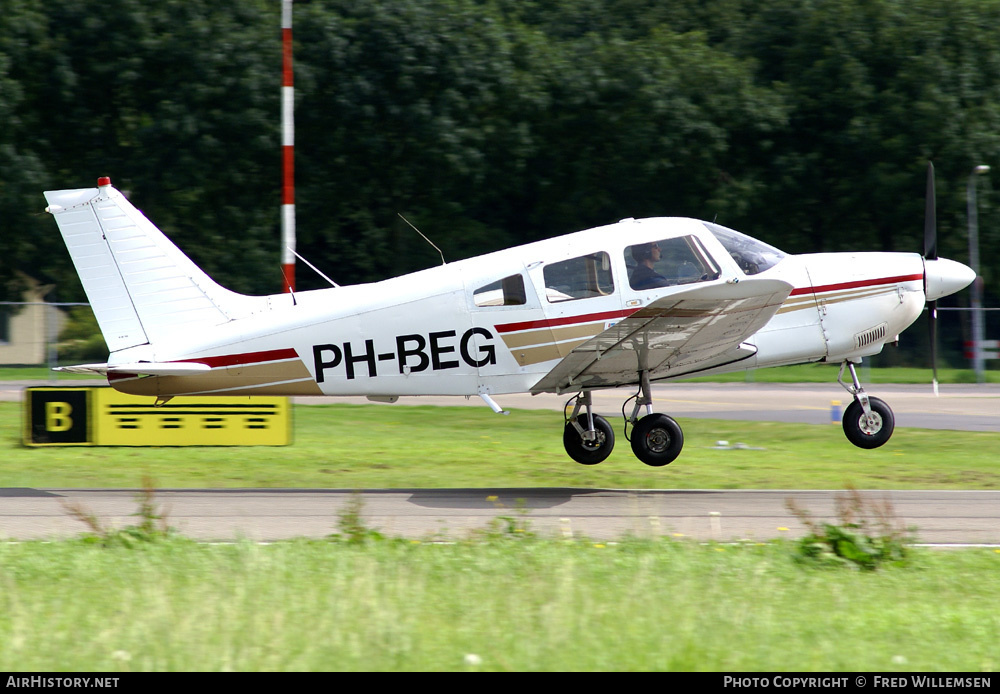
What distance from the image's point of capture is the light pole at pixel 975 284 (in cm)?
2811

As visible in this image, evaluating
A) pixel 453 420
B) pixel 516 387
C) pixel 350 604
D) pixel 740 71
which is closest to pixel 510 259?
pixel 516 387

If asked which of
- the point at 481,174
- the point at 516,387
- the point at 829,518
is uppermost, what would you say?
the point at 481,174

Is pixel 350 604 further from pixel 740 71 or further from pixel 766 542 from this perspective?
pixel 740 71

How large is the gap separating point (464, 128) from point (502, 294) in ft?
66.2

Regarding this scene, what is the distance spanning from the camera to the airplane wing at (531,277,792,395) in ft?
32.7

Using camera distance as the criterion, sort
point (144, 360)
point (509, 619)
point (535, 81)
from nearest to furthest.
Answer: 1. point (509, 619)
2. point (144, 360)
3. point (535, 81)

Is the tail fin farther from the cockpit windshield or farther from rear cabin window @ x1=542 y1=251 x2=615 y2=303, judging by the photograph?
the cockpit windshield

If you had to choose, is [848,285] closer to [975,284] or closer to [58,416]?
[58,416]

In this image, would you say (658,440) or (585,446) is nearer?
(658,440)

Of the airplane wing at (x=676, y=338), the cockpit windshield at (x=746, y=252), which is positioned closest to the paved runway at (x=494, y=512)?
the airplane wing at (x=676, y=338)

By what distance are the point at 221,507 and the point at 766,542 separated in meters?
5.42

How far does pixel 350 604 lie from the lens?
19.4 feet

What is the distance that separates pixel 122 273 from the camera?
37.2 ft

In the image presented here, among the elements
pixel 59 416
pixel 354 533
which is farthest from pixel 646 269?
pixel 59 416
